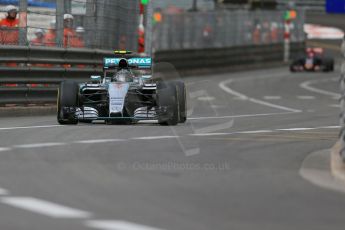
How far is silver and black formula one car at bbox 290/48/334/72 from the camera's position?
47625 mm

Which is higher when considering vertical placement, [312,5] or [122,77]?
[312,5]

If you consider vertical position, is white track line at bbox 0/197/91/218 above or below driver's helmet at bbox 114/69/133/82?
below

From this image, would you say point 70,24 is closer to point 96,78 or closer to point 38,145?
point 96,78

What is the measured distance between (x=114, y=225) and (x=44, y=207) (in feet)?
3.26

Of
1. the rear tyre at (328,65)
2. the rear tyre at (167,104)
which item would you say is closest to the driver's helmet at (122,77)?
the rear tyre at (167,104)

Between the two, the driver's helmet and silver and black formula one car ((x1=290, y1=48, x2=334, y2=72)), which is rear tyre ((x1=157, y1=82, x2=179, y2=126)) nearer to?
the driver's helmet

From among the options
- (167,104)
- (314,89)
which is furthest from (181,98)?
(314,89)

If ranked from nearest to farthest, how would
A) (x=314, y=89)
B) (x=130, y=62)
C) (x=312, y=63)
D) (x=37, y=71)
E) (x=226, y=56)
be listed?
(x=130, y=62)
(x=37, y=71)
(x=314, y=89)
(x=226, y=56)
(x=312, y=63)

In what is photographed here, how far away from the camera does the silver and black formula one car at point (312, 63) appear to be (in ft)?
156

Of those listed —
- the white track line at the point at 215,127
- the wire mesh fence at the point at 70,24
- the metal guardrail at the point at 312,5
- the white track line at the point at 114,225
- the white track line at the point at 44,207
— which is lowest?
the white track line at the point at 215,127

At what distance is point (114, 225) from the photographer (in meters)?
7.32

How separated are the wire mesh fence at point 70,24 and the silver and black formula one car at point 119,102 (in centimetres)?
399

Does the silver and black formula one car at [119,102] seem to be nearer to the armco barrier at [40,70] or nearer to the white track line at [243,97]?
the armco barrier at [40,70]

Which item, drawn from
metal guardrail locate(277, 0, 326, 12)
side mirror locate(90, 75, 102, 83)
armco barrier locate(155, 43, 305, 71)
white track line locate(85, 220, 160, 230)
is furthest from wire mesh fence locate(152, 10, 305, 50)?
white track line locate(85, 220, 160, 230)
